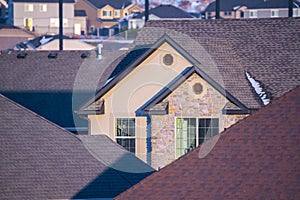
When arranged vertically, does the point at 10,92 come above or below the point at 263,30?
below

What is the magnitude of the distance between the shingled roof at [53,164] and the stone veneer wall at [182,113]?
4.73 ft

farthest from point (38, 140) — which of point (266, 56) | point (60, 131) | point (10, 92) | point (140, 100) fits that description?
point (10, 92)

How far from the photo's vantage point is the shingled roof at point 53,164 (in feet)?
58.8

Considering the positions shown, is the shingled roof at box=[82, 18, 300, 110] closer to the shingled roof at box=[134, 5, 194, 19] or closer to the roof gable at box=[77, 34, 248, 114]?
the roof gable at box=[77, 34, 248, 114]

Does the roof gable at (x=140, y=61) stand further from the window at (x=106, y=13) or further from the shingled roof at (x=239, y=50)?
the window at (x=106, y=13)

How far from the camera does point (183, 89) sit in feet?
69.1

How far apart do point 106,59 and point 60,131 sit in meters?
11.0

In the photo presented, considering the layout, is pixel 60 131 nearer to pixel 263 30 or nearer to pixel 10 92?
pixel 263 30

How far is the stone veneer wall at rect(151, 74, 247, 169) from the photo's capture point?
21031 mm

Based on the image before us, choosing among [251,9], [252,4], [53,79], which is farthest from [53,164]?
[252,4]

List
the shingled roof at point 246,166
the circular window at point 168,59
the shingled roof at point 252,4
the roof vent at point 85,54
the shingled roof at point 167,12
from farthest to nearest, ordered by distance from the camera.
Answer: the shingled roof at point 167,12, the shingled roof at point 252,4, the roof vent at point 85,54, the circular window at point 168,59, the shingled roof at point 246,166

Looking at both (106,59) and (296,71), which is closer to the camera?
(296,71)

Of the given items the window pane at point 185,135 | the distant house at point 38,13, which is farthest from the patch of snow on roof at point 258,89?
the distant house at point 38,13

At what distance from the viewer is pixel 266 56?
22.9 meters
